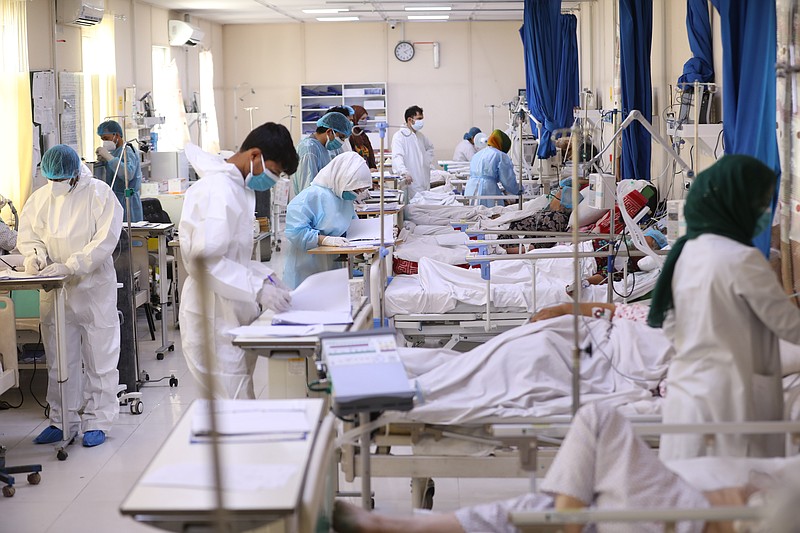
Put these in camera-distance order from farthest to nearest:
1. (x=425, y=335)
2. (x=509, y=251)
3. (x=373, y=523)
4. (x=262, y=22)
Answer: (x=262, y=22)
(x=509, y=251)
(x=425, y=335)
(x=373, y=523)

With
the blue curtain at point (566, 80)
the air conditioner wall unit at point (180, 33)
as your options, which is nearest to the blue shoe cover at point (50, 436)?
the blue curtain at point (566, 80)

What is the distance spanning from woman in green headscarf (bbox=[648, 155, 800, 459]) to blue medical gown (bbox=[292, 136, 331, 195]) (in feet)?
14.0

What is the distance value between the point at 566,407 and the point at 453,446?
413 millimetres

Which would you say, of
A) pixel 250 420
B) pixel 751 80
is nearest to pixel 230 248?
pixel 250 420

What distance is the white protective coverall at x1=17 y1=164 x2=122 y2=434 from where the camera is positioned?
16.1ft

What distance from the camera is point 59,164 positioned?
487 cm

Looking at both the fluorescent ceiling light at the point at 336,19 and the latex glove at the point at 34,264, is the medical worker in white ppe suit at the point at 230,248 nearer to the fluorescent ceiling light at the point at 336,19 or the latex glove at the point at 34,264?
the latex glove at the point at 34,264

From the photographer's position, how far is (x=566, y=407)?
Answer: 3.33 meters

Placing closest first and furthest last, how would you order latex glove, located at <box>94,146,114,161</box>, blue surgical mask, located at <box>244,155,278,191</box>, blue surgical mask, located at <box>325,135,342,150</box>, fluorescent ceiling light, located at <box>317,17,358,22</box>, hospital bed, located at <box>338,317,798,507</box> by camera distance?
hospital bed, located at <box>338,317,798,507</box> < blue surgical mask, located at <box>244,155,278,191</box> < blue surgical mask, located at <box>325,135,342,150</box> < latex glove, located at <box>94,146,114,161</box> < fluorescent ceiling light, located at <box>317,17,358,22</box>

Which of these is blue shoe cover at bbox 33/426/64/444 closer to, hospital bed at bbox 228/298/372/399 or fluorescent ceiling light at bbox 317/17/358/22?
hospital bed at bbox 228/298/372/399

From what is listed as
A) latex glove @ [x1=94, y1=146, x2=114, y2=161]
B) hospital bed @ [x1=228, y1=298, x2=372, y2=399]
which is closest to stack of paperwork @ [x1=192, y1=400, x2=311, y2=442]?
hospital bed @ [x1=228, y1=298, x2=372, y2=399]

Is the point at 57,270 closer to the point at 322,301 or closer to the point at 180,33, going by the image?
the point at 322,301

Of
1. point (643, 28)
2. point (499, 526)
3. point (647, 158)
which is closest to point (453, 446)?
point (499, 526)

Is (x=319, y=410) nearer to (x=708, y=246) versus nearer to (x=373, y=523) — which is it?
(x=373, y=523)
